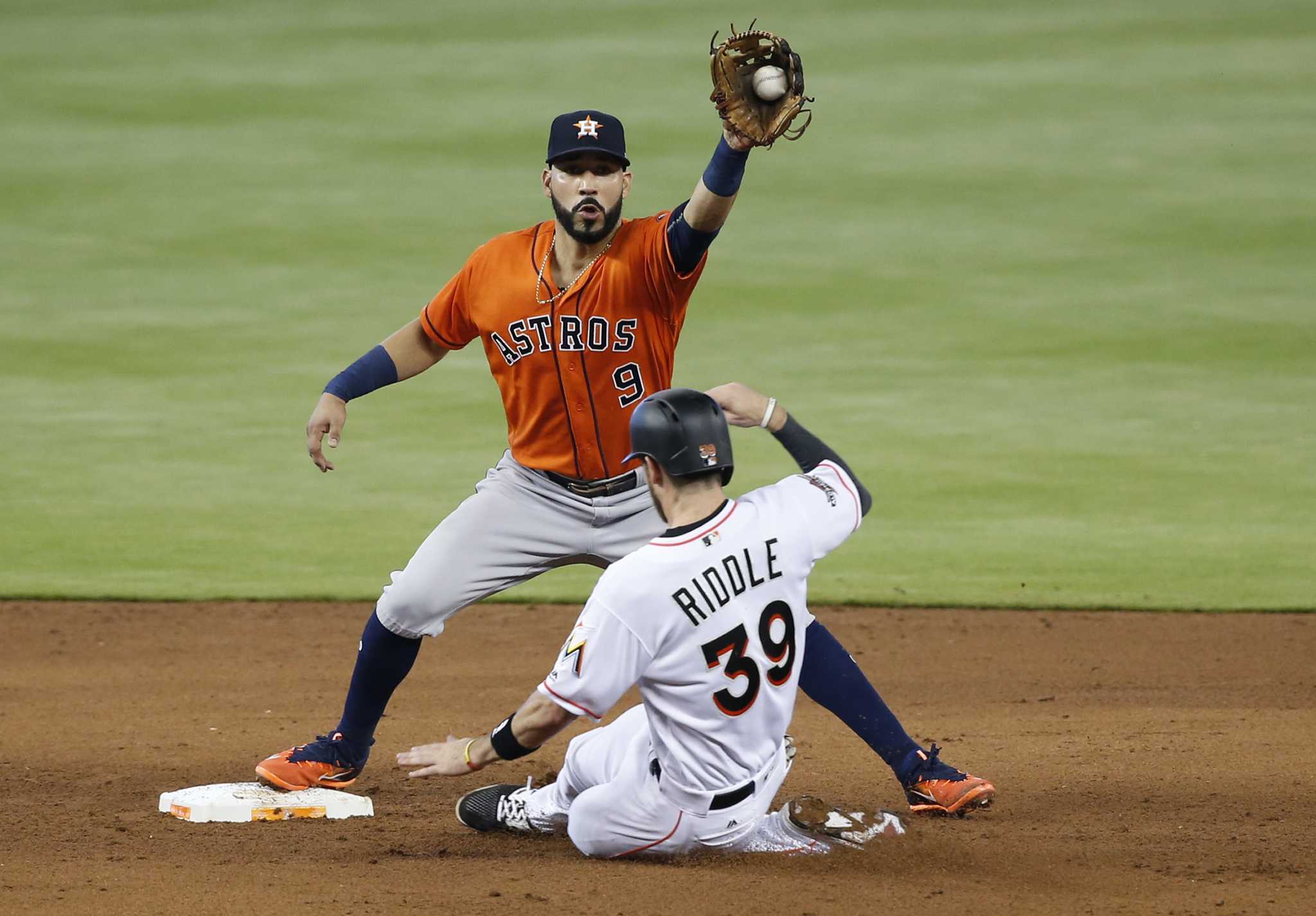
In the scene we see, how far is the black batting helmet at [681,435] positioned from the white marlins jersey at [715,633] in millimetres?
158

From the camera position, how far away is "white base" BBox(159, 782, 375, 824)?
4281 millimetres

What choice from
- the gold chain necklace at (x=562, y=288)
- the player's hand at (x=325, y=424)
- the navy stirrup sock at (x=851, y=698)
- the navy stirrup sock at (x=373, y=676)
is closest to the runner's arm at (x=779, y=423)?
the navy stirrup sock at (x=851, y=698)

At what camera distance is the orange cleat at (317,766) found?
440cm

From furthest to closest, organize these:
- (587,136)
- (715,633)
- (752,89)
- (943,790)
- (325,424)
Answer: (325,424), (587,136), (943,790), (752,89), (715,633)

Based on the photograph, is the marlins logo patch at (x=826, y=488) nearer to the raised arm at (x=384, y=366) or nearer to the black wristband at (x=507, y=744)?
the black wristband at (x=507, y=744)

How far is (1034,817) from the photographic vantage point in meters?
4.23

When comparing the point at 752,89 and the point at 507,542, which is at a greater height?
the point at 752,89

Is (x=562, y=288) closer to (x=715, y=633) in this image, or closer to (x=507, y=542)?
(x=507, y=542)

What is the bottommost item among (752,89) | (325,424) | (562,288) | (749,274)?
(749,274)

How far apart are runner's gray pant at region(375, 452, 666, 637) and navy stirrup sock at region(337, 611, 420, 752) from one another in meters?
0.04

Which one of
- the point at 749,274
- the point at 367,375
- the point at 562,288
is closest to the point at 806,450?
the point at 562,288

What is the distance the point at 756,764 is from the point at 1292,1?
1881cm

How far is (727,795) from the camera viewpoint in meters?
3.68

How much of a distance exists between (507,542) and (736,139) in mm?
1279
